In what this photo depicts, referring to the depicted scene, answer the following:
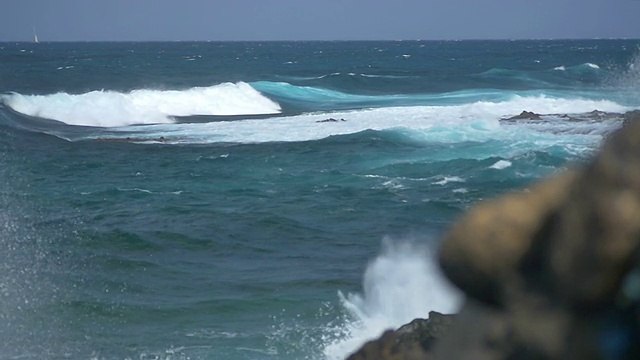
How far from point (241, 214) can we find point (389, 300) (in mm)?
6600

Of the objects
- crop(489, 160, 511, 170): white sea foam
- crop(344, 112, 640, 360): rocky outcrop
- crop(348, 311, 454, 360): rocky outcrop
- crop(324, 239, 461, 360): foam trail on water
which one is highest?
crop(344, 112, 640, 360): rocky outcrop

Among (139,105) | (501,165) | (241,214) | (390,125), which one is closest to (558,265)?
(241,214)

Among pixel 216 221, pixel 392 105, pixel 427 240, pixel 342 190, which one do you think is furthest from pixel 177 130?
pixel 427 240

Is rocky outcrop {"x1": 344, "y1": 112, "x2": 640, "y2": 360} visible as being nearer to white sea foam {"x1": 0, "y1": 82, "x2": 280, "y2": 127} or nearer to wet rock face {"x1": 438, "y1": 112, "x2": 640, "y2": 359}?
wet rock face {"x1": 438, "y1": 112, "x2": 640, "y2": 359}

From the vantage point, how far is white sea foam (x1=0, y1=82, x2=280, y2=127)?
35.8m

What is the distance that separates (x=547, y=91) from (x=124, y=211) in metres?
Answer: 30.3

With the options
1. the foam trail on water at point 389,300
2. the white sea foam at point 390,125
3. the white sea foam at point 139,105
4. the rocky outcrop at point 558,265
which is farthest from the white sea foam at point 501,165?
the rocky outcrop at point 558,265

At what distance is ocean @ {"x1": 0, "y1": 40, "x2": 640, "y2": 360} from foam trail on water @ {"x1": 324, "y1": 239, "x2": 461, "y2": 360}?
0.10ft

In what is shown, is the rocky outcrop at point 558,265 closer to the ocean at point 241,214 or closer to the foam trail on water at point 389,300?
the ocean at point 241,214

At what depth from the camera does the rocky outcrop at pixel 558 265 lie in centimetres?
191

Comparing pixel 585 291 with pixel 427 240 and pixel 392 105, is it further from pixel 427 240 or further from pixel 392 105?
pixel 392 105

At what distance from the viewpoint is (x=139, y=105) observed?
38031 millimetres

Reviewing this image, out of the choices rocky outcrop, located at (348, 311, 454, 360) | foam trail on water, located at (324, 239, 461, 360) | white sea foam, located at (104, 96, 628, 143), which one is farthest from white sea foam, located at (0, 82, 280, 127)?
rocky outcrop, located at (348, 311, 454, 360)

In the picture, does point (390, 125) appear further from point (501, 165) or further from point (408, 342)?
point (408, 342)
